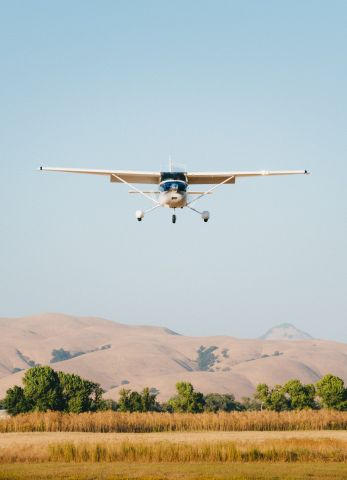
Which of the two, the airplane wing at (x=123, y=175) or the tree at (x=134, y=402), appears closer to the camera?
the airplane wing at (x=123, y=175)

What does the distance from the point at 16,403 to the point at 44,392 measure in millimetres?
3451

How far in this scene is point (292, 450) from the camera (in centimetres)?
6284

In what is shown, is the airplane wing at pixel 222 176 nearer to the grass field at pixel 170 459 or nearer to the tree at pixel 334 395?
the grass field at pixel 170 459

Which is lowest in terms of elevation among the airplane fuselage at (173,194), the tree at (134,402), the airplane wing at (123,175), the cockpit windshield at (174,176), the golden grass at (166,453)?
the golden grass at (166,453)

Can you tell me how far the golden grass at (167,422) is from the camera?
89500 mm

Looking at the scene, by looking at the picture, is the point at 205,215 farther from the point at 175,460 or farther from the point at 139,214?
the point at 175,460

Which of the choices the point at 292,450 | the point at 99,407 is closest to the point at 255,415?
the point at 99,407

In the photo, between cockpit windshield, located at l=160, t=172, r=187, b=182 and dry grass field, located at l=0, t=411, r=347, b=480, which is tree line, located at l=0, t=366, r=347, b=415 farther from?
cockpit windshield, located at l=160, t=172, r=187, b=182

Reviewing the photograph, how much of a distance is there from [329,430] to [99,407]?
1293 inches

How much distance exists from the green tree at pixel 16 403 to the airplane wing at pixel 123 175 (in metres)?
62.1

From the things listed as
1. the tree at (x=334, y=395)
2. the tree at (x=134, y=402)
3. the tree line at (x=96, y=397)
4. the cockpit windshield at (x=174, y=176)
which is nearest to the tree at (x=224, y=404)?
the tree line at (x=96, y=397)

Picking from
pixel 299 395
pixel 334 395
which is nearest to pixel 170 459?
pixel 334 395

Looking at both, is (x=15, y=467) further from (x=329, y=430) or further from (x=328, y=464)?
(x=329, y=430)

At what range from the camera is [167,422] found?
93.4 m
